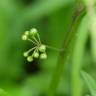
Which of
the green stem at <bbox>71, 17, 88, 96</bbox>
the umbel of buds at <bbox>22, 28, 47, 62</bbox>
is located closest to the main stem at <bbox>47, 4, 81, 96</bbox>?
the umbel of buds at <bbox>22, 28, 47, 62</bbox>

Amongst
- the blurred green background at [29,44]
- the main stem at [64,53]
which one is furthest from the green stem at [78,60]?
the main stem at [64,53]

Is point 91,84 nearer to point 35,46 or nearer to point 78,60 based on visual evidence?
point 35,46

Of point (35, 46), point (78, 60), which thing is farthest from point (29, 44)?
point (35, 46)

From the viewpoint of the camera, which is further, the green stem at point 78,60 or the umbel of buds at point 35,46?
the green stem at point 78,60

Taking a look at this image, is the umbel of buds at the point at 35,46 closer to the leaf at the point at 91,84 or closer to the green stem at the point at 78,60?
the leaf at the point at 91,84

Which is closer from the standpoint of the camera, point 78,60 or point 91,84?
point 91,84

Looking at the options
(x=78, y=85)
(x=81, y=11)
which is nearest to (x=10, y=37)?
(x=78, y=85)

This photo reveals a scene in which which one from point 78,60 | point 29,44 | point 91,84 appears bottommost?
point 91,84

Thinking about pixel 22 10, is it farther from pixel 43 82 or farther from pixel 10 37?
pixel 43 82
